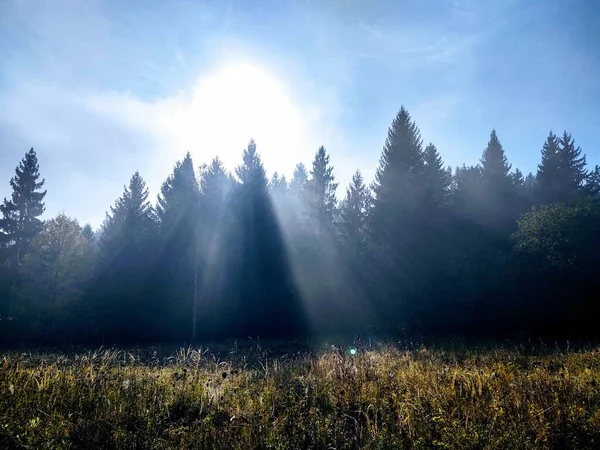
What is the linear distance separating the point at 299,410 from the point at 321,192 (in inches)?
1263

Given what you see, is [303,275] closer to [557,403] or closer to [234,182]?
[234,182]

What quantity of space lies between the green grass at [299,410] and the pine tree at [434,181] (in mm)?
21727

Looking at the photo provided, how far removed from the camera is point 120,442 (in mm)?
3830

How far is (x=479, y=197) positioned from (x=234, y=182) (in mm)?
23114

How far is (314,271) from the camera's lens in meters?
26.8

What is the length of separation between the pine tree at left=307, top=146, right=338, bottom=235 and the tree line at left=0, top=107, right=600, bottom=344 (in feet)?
21.5

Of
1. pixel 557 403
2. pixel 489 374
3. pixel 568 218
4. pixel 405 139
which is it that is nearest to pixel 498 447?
pixel 557 403

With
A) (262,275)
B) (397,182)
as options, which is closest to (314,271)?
(262,275)

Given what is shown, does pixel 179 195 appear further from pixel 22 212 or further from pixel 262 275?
pixel 22 212

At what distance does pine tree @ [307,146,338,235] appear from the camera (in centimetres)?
3581

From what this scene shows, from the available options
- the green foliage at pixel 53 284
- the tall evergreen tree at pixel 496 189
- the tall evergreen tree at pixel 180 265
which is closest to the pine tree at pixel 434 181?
the tall evergreen tree at pixel 496 189

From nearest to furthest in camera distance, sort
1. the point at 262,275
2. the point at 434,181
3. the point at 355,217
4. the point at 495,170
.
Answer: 1. the point at 262,275
2. the point at 434,181
3. the point at 355,217
4. the point at 495,170

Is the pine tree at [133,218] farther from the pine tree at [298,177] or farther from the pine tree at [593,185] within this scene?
the pine tree at [593,185]

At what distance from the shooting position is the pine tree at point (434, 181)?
88.9ft
